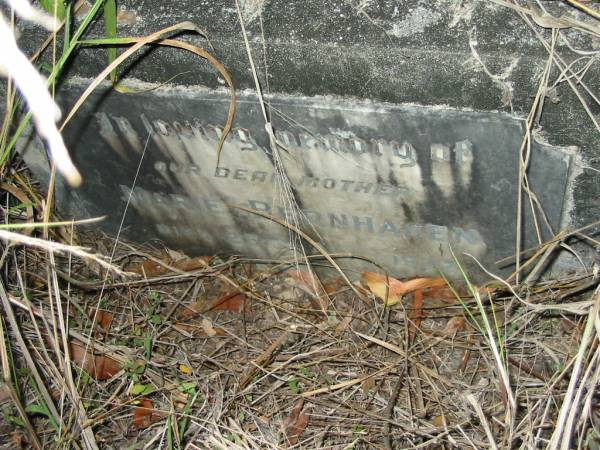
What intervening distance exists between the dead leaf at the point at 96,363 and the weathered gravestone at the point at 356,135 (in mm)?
445

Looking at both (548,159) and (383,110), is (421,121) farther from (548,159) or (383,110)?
(548,159)

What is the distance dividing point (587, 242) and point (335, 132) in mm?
659

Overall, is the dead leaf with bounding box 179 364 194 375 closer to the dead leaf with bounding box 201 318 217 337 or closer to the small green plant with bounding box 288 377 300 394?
the dead leaf with bounding box 201 318 217 337

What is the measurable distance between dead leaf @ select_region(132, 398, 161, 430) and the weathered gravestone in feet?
1.74

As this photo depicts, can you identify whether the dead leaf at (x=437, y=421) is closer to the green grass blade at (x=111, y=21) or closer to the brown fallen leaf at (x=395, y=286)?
the brown fallen leaf at (x=395, y=286)

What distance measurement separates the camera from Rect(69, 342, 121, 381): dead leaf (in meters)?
1.85

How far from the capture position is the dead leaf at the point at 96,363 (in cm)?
185

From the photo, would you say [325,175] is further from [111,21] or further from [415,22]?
[111,21]

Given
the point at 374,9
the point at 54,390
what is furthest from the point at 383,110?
the point at 54,390

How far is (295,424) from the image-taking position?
5.49 ft

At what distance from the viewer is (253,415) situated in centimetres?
166

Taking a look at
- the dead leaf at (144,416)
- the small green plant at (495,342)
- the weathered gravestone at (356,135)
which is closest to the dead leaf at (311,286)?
the weathered gravestone at (356,135)

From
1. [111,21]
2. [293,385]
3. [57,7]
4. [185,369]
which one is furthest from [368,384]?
[57,7]

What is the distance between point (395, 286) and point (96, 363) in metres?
0.85
